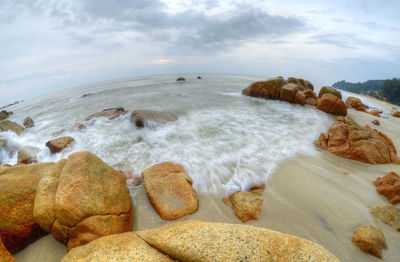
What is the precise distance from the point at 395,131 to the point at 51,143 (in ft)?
49.5

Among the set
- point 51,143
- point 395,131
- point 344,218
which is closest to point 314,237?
point 344,218

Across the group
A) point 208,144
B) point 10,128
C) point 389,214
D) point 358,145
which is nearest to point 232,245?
point 389,214

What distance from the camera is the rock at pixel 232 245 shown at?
1.53 m

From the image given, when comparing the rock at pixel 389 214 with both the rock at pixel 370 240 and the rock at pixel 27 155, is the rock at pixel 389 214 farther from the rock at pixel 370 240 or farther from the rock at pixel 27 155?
the rock at pixel 27 155

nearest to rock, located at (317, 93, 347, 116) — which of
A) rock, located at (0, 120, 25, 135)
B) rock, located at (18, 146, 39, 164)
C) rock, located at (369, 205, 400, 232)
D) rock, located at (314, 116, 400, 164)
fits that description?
rock, located at (314, 116, 400, 164)

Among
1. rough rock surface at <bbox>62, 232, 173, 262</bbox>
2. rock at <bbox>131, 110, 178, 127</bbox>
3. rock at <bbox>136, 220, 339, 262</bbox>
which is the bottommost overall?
rough rock surface at <bbox>62, 232, 173, 262</bbox>

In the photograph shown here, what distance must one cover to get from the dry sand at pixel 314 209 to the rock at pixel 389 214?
0.09 m

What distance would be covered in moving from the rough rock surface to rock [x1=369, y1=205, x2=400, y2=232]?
150 inches

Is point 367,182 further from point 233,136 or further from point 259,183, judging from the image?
point 233,136

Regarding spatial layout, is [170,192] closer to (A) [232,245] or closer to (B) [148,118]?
(A) [232,245]

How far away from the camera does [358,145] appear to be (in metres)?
4.80

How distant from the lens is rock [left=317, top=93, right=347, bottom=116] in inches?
372

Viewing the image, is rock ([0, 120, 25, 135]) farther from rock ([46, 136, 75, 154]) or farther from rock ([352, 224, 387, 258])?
rock ([352, 224, 387, 258])

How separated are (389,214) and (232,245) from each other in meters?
3.36
